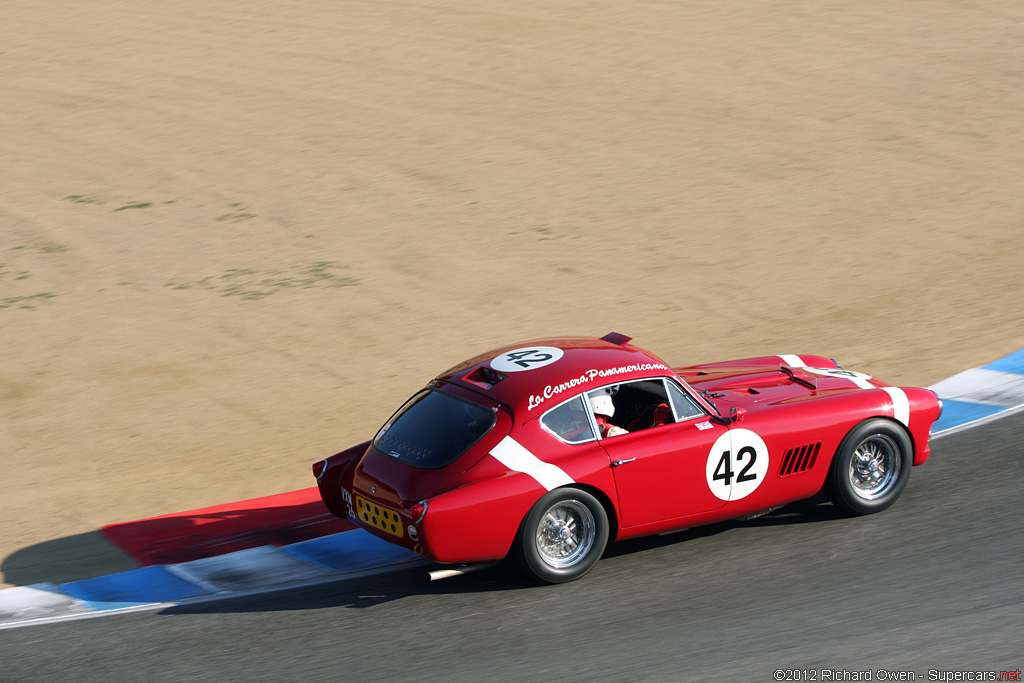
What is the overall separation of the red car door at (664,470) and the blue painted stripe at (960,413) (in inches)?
128

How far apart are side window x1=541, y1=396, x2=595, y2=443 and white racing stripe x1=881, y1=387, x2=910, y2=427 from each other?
2.30 meters

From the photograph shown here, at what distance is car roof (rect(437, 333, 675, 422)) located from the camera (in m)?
6.71

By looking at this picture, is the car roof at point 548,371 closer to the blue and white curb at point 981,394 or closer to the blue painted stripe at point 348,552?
the blue painted stripe at point 348,552

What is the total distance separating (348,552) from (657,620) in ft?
8.21

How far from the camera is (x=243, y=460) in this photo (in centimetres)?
950

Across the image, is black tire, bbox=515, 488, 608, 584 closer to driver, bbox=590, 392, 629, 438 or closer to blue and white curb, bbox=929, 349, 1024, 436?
driver, bbox=590, 392, 629, 438

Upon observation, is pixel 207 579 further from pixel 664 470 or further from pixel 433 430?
pixel 664 470

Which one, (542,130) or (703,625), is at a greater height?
(542,130)

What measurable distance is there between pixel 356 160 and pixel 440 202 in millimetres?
2661

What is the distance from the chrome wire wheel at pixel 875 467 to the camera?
7.39m

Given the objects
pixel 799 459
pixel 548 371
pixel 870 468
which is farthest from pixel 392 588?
pixel 870 468

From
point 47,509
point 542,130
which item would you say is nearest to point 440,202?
point 542,130

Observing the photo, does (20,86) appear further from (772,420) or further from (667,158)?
(772,420)

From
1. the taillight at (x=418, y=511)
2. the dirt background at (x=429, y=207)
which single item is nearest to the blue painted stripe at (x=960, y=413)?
the dirt background at (x=429, y=207)
